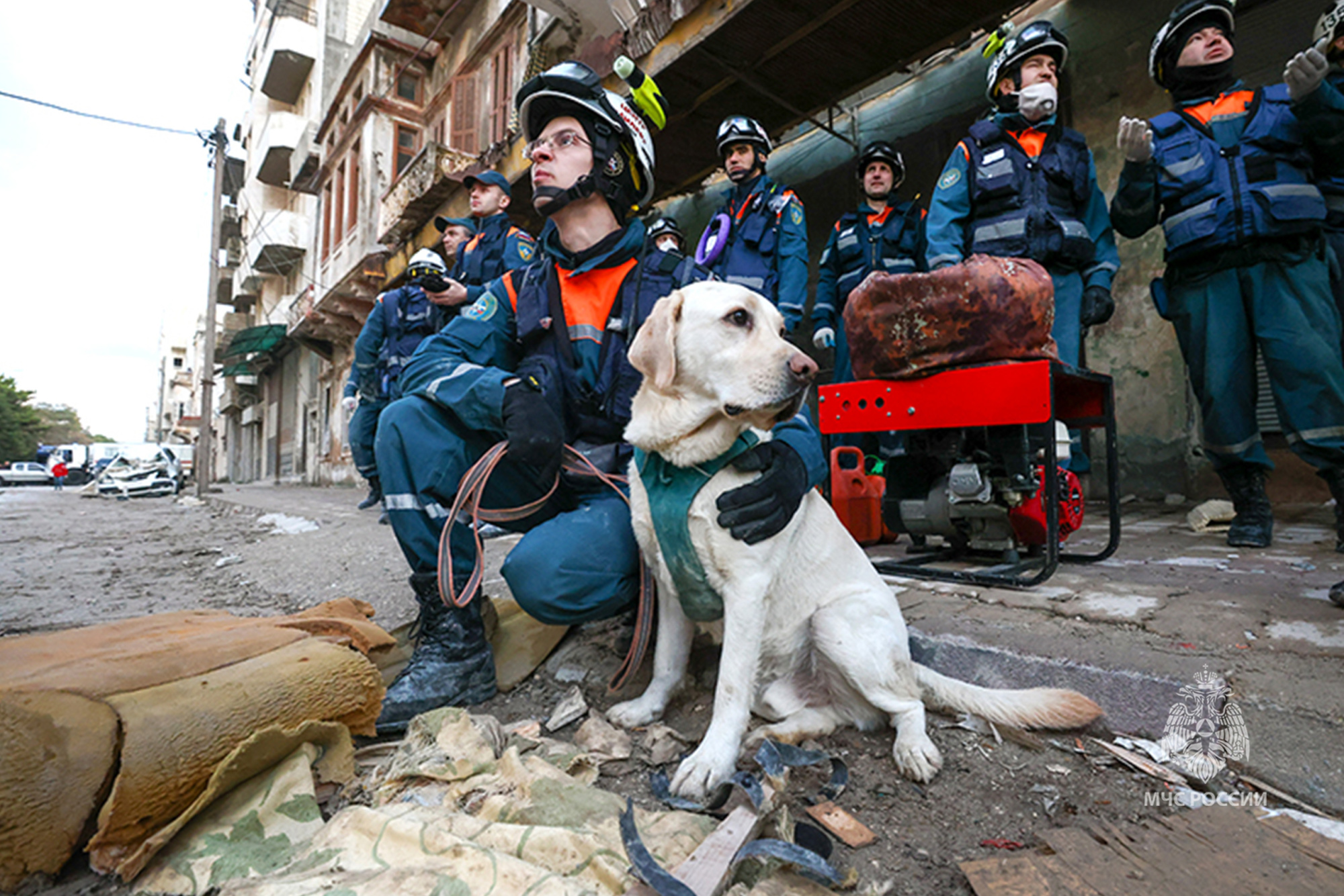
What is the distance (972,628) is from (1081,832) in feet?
3.07

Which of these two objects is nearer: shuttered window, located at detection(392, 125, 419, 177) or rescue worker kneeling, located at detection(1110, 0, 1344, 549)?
rescue worker kneeling, located at detection(1110, 0, 1344, 549)

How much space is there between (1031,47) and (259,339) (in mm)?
27607

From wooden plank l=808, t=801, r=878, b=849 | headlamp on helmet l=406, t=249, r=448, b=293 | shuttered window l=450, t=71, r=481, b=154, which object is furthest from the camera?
shuttered window l=450, t=71, r=481, b=154

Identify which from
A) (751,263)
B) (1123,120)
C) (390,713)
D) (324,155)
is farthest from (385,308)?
(324,155)

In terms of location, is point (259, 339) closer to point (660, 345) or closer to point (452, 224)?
point (452, 224)

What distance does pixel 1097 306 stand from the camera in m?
3.18

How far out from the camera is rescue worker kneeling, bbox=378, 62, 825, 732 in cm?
178

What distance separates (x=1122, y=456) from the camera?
530cm

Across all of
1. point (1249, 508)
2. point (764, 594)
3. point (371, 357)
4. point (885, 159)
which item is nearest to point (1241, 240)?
point (1249, 508)

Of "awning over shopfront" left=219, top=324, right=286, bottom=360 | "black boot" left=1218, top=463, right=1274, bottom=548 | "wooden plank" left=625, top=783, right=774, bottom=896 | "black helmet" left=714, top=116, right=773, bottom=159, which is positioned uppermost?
"awning over shopfront" left=219, top=324, right=286, bottom=360

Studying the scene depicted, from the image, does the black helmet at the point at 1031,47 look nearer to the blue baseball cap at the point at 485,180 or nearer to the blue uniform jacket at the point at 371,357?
the blue baseball cap at the point at 485,180

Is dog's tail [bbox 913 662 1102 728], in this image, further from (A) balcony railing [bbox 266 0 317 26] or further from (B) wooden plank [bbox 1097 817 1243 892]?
(A) balcony railing [bbox 266 0 317 26]

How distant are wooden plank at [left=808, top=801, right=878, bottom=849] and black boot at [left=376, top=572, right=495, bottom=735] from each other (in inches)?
42.0

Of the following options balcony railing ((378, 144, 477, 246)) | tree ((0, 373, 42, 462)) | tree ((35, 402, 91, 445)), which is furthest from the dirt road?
tree ((35, 402, 91, 445))
